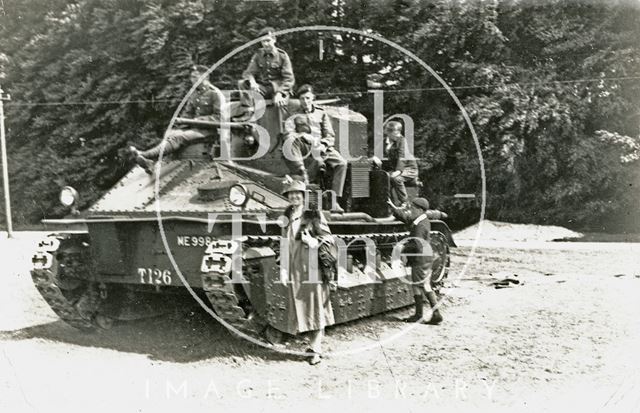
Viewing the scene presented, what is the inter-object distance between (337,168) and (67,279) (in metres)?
3.63

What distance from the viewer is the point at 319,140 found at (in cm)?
898

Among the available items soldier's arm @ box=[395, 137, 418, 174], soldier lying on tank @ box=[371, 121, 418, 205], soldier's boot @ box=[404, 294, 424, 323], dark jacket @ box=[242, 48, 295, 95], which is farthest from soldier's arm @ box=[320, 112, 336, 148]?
soldier's boot @ box=[404, 294, 424, 323]

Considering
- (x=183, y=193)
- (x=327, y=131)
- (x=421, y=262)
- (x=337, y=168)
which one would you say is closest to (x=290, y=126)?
(x=327, y=131)

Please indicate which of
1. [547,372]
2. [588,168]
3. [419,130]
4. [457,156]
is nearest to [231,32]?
[419,130]

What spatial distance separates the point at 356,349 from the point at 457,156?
9101 mm

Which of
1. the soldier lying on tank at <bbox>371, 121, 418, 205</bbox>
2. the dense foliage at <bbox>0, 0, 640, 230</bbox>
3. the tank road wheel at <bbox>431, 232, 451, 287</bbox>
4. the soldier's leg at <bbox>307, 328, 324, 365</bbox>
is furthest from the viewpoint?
the dense foliage at <bbox>0, 0, 640, 230</bbox>

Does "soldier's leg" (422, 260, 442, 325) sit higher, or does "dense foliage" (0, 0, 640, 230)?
"dense foliage" (0, 0, 640, 230)

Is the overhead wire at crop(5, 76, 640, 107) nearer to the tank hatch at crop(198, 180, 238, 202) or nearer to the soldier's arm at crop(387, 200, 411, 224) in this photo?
the soldier's arm at crop(387, 200, 411, 224)

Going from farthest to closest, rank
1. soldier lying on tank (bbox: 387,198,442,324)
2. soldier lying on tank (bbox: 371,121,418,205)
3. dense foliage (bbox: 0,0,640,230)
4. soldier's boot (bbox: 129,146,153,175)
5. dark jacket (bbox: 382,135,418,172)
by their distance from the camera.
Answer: dense foliage (bbox: 0,0,640,230) < dark jacket (bbox: 382,135,418,172) < soldier lying on tank (bbox: 371,121,418,205) < soldier lying on tank (bbox: 387,198,442,324) < soldier's boot (bbox: 129,146,153,175)

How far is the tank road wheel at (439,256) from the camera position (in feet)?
36.4

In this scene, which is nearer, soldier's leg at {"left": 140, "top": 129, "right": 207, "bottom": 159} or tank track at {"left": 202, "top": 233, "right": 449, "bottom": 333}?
tank track at {"left": 202, "top": 233, "right": 449, "bottom": 333}

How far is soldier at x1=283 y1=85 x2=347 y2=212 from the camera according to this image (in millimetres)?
8781

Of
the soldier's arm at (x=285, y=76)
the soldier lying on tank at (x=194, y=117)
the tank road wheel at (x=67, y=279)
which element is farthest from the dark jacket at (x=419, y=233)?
the tank road wheel at (x=67, y=279)

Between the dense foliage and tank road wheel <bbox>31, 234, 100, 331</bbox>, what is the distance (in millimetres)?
8116
